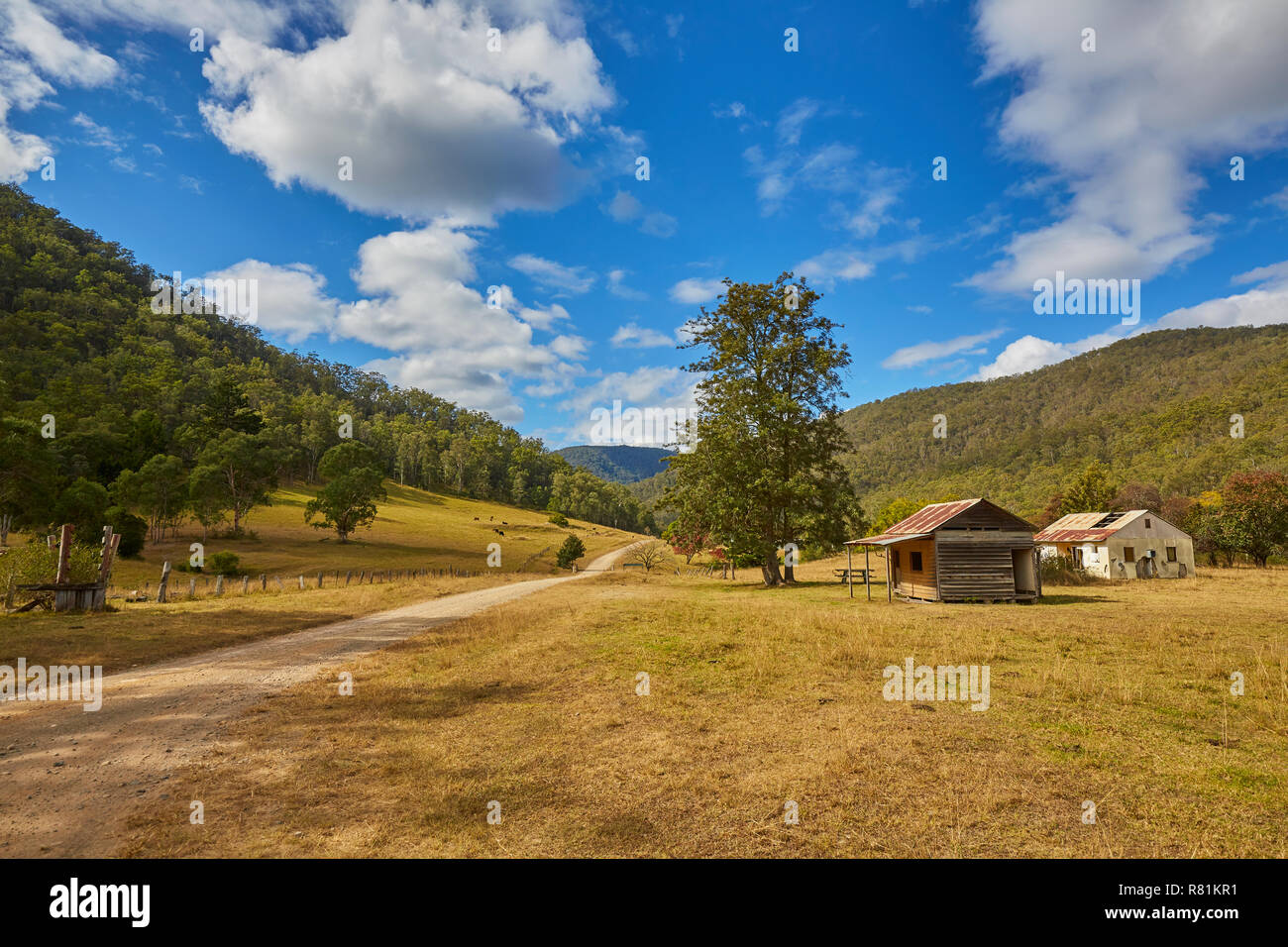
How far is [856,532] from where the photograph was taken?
34.9 m

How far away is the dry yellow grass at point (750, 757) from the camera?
212 inches

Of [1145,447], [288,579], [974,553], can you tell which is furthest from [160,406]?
[1145,447]

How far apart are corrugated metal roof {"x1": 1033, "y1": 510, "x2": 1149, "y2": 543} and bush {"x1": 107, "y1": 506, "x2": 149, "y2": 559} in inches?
2881

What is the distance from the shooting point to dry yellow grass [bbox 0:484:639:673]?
15.5m

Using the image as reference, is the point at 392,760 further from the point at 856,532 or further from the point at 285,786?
the point at 856,532

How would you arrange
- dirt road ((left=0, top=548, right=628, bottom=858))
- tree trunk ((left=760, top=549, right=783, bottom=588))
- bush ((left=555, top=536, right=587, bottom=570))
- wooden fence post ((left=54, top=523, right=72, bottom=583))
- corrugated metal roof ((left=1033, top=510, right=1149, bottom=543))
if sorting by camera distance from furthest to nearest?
bush ((left=555, top=536, right=587, bottom=570))
corrugated metal roof ((left=1033, top=510, right=1149, bottom=543))
tree trunk ((left=760, top=549, right=783, bottom=588))
wooden fence post ((left=54, top=523, right=72, bottom=583))
dirt road ((left=0, top=548, right=628, bottom=858))

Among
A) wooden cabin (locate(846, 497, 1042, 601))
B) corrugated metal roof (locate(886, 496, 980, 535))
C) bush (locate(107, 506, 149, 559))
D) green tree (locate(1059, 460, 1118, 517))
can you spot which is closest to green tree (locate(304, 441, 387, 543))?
bush (locate(107, 506, 149, 559))

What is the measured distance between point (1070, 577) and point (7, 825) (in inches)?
1950

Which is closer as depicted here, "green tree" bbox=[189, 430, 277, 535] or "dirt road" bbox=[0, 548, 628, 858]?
"dirt road" bbox=[0, 548, 628, 858]

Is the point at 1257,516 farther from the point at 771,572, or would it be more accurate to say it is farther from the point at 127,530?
the point at 127,530

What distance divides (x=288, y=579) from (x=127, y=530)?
1855 cm

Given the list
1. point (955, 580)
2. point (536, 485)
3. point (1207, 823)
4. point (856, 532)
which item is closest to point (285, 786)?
point (1207, 823)

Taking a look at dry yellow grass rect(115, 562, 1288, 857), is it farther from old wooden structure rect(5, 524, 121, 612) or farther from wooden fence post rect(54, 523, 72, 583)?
wooden fence post rect(54, 523, 72, 583)

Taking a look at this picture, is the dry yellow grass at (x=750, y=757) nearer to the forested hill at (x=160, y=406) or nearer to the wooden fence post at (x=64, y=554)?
the wooden fence post at (x=64, y=554)
